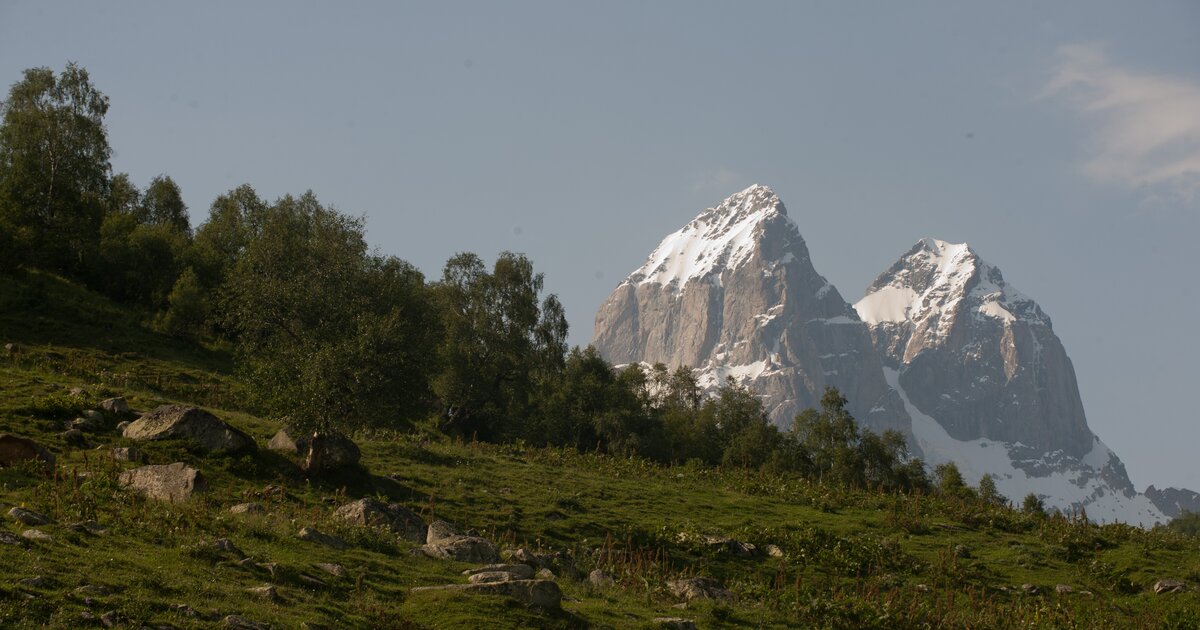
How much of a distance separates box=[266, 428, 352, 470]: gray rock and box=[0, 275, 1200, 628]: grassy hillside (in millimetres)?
772

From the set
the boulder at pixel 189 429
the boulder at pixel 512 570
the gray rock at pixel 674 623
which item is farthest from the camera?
the boulder at pixel 189 429

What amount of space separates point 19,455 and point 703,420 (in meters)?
73.9

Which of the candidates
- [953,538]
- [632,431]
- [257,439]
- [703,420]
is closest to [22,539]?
[257,439]

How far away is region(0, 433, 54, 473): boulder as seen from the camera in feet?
87.2

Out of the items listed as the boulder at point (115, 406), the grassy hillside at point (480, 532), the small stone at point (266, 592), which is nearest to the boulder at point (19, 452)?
the grassy hillside at point (480, 532)

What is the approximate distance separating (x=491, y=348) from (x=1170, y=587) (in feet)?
173

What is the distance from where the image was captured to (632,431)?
81062 mm

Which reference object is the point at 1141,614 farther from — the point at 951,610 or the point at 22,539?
the point at 22,539

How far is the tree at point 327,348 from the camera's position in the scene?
120ft

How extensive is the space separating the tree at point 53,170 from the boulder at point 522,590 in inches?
2138

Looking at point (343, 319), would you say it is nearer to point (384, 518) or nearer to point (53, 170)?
point (384, 518)

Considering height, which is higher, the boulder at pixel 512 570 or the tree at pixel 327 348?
the tree at pixel 327 348

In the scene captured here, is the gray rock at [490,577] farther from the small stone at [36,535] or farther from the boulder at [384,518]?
the small stone at [36,535]

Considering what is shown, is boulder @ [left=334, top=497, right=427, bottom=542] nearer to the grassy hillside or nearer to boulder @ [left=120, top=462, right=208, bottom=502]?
the grassy hillside
